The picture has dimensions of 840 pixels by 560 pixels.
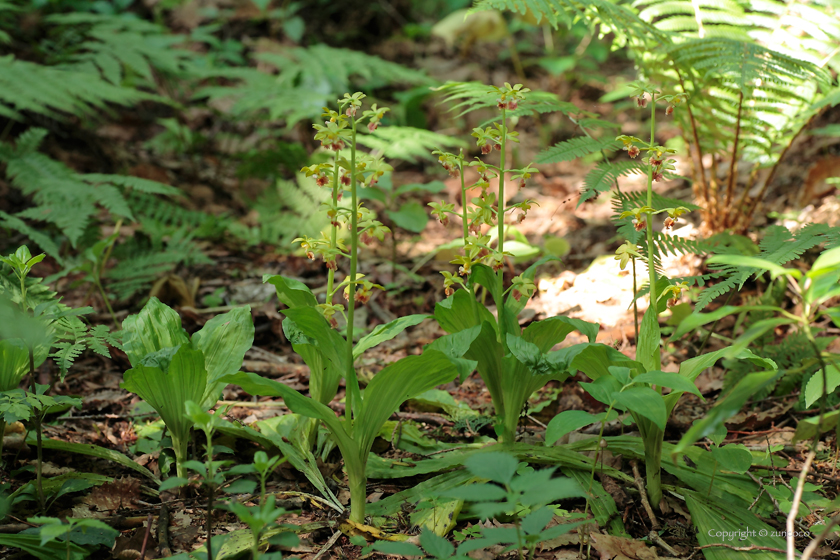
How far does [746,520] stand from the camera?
1575 millimetres

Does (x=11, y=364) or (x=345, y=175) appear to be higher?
(x=345, y=175)

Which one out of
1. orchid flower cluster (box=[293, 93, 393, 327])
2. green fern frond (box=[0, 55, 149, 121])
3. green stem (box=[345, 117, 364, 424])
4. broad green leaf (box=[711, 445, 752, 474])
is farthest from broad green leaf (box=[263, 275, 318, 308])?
green fern frond (box=[0, 55, 149, 121])

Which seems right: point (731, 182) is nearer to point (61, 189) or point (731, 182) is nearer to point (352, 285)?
point (352, 285)

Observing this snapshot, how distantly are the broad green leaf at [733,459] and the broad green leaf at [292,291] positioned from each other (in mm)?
1228

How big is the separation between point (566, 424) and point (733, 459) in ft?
1.85

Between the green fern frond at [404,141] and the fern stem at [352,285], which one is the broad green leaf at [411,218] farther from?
the fern stem at [352,285]

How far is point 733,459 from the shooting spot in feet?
5.20

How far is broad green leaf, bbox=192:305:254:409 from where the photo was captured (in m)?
1.77

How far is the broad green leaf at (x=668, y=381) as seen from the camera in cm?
136

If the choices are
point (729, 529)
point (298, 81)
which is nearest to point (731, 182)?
point (729, 529)

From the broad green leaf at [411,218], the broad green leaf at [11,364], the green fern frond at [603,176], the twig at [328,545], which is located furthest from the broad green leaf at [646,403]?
the broad green leaf at [411,218]

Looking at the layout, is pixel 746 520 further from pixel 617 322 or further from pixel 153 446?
pixel 153 446

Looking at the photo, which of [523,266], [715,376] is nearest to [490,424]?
[715,376]

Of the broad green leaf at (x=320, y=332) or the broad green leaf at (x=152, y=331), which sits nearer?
the broad green leaf at (x=320, y=332)
